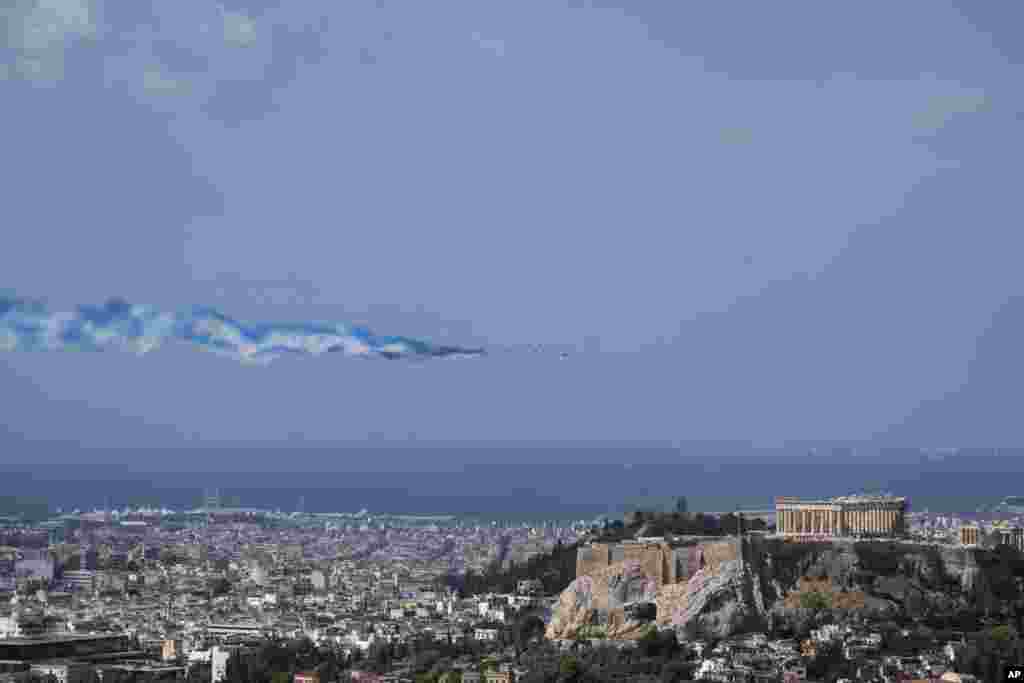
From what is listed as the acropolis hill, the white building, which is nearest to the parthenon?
the acropolis hill

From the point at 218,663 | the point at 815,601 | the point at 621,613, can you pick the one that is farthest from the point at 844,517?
the point at 218,663

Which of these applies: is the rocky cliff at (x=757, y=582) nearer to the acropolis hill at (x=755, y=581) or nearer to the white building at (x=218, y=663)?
the acropolis hill at (x=755, y=581)

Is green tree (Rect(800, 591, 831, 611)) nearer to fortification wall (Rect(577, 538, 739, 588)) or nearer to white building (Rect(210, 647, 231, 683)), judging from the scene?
fortification wall (Rect(577, 538, 739, 588))

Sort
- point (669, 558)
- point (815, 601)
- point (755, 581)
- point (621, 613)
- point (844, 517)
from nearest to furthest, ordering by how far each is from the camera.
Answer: point (815, 601) < point (621, 613) < point (755, 581) < point (669, 558) < point (844, 517)

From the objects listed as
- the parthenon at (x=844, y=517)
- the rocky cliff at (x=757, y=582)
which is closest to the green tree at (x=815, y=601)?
the rocky cliff at (x=757, y=582)

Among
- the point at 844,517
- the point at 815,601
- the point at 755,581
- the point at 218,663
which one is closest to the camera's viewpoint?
the point at 218,663

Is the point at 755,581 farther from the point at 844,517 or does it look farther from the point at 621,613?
the point at 844,517

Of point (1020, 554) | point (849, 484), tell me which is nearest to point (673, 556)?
point (1020, 554)
